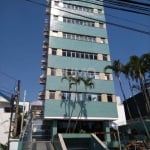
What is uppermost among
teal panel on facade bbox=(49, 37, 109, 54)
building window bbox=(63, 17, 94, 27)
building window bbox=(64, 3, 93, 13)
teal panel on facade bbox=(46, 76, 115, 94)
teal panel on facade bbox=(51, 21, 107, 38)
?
building window bbox=(64, 3, 93, 13)

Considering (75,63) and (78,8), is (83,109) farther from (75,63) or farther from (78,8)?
(78,8)

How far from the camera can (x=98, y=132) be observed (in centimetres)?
2886

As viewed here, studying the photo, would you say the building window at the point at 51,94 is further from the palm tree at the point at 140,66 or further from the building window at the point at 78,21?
the building window at the point at 78,21

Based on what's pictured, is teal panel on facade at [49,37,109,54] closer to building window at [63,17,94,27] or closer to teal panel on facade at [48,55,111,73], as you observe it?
teal panel on facade at [48,55,111,73]

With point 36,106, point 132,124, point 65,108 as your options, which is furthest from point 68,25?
point 36,106

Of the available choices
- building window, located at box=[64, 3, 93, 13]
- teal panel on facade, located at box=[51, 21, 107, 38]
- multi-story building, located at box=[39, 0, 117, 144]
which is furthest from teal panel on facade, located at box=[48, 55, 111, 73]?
building window, located at box=[64, 3, 93, 13]

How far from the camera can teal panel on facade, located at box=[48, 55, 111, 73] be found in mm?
29812

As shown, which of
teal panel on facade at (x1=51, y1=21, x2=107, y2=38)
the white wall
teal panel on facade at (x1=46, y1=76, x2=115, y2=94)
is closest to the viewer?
the white wall

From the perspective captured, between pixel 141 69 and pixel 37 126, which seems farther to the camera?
pixel 37 126

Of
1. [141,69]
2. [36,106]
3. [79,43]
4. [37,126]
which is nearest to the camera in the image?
[141,69]

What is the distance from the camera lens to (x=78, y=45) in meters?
32.8

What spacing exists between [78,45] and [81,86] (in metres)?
6.79

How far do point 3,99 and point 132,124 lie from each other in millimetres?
18550

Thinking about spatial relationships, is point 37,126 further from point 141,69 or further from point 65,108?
point 141,69
